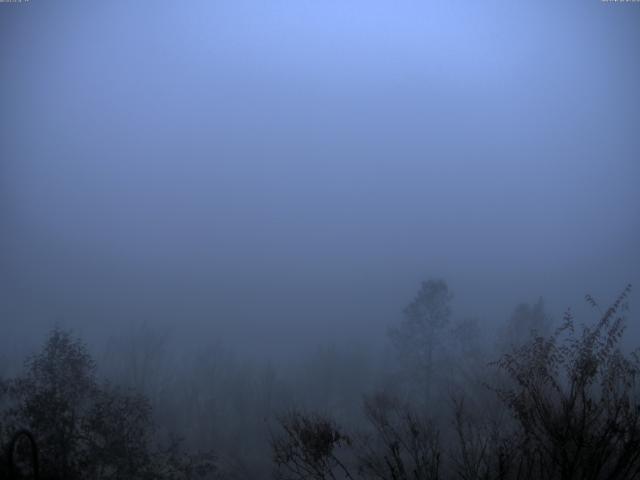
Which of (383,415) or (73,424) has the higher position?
(73,424)

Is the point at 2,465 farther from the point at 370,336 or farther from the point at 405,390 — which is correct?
the point at 370,336

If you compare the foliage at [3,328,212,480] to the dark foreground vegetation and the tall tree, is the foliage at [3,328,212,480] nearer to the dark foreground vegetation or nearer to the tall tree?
the dark foreground vegetation

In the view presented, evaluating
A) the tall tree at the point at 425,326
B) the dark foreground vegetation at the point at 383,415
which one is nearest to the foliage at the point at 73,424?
the dark foreground vegetation at the point at 383,415

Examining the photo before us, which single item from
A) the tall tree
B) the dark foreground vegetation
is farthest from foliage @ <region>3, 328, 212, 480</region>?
the tall tree

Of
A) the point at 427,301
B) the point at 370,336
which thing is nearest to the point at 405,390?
the point at 427,301

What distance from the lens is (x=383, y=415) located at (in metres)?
12.4

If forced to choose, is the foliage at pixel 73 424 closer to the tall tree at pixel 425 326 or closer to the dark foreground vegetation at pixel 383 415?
the dark foreground vegetation at pixel 383 415

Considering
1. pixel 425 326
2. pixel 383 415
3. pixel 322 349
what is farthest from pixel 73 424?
pixel 322 349

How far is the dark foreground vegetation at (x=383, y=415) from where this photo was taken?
8.52 m

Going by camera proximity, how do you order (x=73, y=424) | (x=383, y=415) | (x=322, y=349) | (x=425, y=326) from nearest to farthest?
(x=383, y=415), (x=73, y=424), (x=425, y=326), (x=322, y=349)

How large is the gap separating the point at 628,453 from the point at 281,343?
81.9m

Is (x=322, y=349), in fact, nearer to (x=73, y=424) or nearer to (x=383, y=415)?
(x=73, y=424)

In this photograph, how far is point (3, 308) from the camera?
10925cm

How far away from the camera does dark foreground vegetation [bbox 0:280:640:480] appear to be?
852 centimetres
